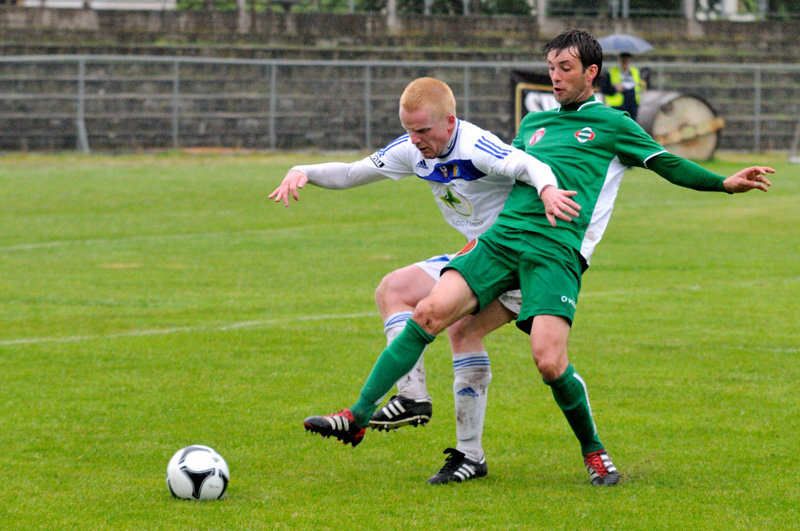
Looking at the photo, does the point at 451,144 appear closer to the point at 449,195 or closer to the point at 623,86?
the point at 449,195

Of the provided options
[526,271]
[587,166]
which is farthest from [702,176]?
[526,271]

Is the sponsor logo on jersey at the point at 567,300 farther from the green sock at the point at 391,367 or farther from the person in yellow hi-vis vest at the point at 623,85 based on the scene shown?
the person in yellow hi-vis vest at the point at 623,85

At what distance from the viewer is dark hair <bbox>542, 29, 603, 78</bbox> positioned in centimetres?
555

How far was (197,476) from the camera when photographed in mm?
5172

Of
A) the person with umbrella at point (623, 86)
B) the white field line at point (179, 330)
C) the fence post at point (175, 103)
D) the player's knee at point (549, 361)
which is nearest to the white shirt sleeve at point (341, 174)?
the player's knee at point (549, 361)

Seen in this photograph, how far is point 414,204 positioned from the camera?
18219mm

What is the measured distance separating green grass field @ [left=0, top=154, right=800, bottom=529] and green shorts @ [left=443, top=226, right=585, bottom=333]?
0.88 metres

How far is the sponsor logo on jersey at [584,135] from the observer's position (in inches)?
222

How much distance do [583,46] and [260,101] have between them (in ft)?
68.6

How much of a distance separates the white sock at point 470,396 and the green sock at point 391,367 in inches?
18.8

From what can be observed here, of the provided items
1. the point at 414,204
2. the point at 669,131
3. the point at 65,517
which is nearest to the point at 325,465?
the point at 65,517

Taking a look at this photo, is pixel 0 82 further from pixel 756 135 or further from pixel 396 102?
pixel 756 135

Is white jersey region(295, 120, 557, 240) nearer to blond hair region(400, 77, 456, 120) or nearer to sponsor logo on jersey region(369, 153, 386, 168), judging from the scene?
sponsor logo on jersey region(369, 153, 386, 168)

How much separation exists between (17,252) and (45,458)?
8.22 m
